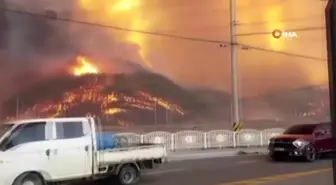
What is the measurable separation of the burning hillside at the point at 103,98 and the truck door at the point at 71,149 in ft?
57.5

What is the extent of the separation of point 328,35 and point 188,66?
36.1 m

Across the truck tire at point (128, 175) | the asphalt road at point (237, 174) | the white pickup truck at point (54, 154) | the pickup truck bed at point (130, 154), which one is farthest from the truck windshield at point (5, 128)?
the asphalt road at point (237, 174)

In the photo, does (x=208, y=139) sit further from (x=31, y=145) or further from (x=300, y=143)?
(x=31, y=145)

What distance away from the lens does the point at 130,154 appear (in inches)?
488

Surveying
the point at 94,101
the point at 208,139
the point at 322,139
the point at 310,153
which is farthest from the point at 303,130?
the point at 94,101

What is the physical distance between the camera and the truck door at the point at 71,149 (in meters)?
10.8

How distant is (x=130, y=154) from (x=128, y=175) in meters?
0.49

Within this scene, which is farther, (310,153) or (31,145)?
(310,153)

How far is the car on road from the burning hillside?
14029 millimetres

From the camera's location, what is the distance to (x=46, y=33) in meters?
30.6

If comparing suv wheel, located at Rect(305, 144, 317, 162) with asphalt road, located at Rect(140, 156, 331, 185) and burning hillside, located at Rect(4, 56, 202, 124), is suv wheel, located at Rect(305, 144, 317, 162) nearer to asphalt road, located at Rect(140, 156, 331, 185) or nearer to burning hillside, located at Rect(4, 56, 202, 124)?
asphalt road, located at Rect(140, 156, 331, 185)

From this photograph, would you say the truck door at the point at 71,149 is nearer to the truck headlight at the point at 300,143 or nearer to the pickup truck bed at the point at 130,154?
the pickup truck bed at the point at 130,154

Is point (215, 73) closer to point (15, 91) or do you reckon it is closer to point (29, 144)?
point (15, 91)

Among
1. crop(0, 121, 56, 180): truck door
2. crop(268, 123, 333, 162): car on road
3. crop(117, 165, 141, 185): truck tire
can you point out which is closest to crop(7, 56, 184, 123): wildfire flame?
Result: crop(268, 123, 333, 162): car on road
